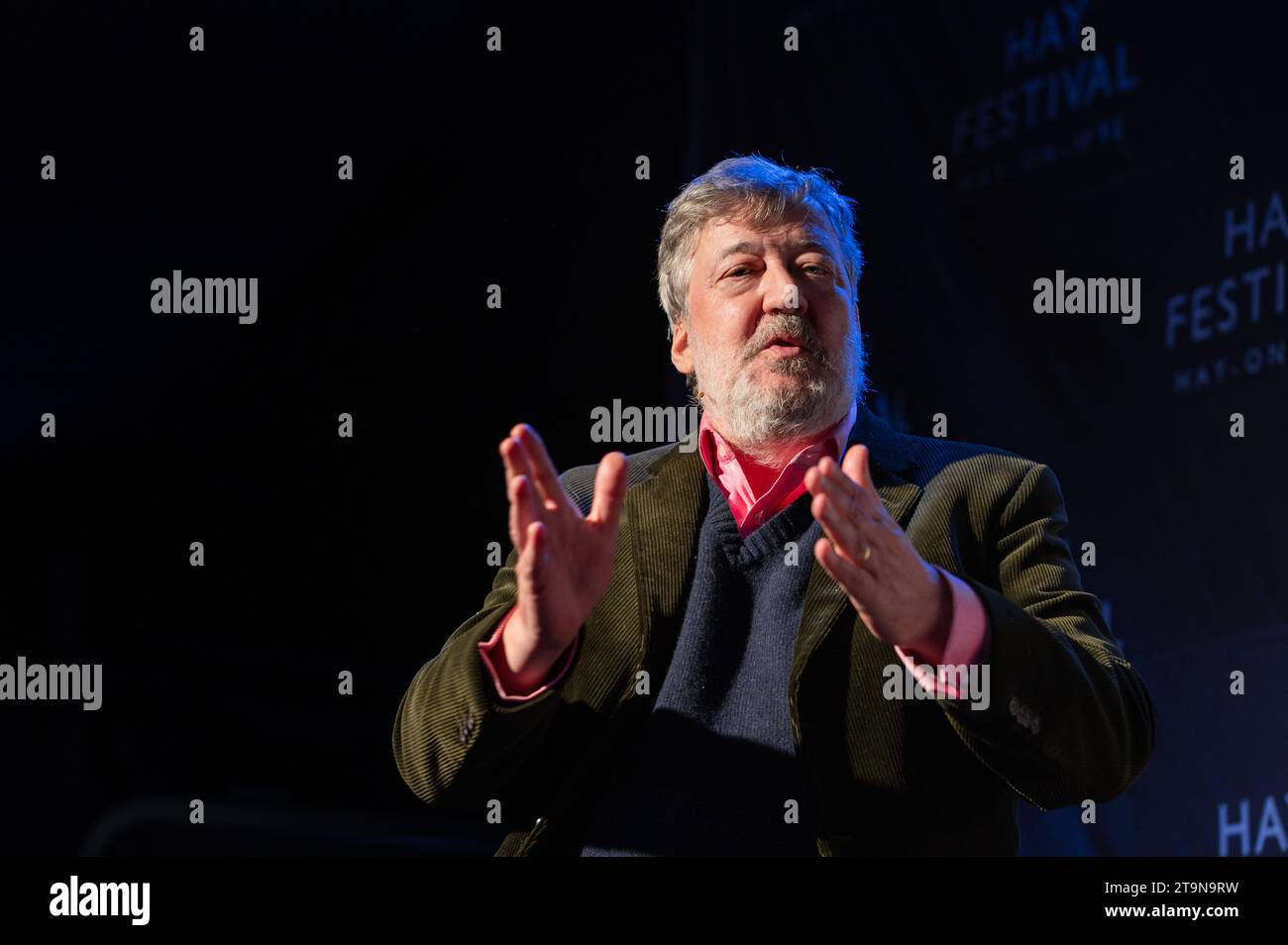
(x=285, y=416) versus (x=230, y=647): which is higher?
(x=285, y=416)

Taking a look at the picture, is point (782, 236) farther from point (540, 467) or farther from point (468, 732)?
point (468, 732)

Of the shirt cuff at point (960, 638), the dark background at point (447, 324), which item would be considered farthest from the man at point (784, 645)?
the dark background at point (447, 324)

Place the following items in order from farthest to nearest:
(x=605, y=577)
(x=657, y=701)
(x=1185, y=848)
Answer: (x=1185, y=848) < (x=657, y=701) < (x=605, y=577)

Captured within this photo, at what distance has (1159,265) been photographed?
3.46 meters

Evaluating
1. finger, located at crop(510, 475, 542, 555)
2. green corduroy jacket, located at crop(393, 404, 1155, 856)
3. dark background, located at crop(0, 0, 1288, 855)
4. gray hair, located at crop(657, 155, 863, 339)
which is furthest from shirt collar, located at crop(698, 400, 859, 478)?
dark background, located at crop(0, 0, 1288, 855)

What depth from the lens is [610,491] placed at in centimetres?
196

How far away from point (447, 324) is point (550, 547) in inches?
71.2

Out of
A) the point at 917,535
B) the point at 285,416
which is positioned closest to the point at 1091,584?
the point at 917,535

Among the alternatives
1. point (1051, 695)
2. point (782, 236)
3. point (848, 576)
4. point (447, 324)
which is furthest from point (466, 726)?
point (447, 324)

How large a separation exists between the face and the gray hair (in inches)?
1.1

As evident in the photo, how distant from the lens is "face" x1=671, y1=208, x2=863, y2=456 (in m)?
2.42

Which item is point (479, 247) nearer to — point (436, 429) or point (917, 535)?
point (436, 429)

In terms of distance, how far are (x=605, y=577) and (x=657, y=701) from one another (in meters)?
0.30

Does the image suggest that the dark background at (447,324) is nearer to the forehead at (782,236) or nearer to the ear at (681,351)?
the ear at (681,351)
